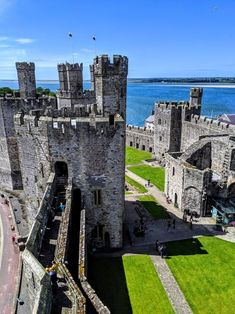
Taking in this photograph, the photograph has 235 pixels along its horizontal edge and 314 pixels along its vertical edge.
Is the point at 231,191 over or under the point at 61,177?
under

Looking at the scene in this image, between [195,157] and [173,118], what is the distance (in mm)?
11870

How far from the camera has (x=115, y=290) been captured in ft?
59.8

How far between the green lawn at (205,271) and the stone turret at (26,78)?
20.7 metres

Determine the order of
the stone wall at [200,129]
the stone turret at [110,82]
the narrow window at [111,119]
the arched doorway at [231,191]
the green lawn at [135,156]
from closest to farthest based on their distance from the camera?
1. the narrow window at [111,119]
2. the stone turret at [110,82]
3. the arched doorway at [231,191]
4. the stone wall at [200,129]
5. the green lawn at [135,156]

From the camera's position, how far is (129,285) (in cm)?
1870

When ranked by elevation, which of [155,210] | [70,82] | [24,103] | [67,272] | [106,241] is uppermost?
[70,82]

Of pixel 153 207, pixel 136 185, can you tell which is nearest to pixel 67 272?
pixel 153 207

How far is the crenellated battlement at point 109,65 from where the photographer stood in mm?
19844

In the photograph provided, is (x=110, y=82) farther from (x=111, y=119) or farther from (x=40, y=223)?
(x=40, y=223)

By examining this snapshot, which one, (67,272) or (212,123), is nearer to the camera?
(67,272)

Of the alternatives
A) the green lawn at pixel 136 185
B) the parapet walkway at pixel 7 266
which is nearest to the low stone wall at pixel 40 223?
the parapet walkway at pixel 7 266

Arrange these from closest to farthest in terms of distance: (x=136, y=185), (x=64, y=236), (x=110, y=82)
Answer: (x=64, y=236) → (x=110, y=82) → (x=136, y=185)

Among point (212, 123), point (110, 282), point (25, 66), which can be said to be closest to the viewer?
point (110, 282)

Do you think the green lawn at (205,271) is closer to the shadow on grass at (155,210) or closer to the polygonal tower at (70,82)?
the shadow on grass at (155,210)
